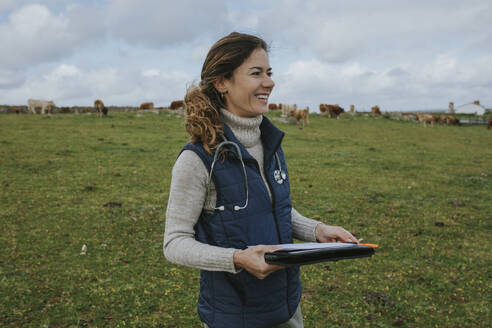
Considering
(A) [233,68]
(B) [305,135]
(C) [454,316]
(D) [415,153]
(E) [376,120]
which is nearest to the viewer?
(A) [233,68]

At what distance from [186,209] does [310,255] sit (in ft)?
2.55

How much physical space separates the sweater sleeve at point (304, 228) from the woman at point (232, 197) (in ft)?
1.22

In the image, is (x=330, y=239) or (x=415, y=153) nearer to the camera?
(x=330, y=239)

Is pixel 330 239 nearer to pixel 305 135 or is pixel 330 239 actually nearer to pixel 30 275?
pixel 30 275

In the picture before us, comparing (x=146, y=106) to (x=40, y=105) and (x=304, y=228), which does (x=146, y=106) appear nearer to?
(x=40, y=105)

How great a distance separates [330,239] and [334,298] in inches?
136

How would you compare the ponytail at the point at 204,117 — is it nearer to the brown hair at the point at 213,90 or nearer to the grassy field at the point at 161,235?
the brown hair at the point at 213,90

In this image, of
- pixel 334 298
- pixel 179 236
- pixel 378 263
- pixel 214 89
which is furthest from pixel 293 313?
pixel 378 263

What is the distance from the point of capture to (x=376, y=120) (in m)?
40.5

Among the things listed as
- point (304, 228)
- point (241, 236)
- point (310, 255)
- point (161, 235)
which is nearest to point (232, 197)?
point (241, 236)

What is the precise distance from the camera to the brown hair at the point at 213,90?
2.27 meters

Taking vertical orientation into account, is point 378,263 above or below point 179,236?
below

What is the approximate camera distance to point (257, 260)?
6.49ft

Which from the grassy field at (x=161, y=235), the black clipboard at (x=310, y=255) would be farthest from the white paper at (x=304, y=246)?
the grassy field at (x=161, y=235)
